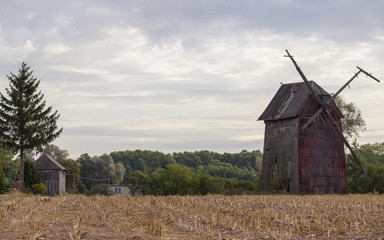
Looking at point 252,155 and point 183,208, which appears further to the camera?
point 252,155

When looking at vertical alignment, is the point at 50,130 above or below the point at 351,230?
above

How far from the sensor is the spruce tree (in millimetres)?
53156

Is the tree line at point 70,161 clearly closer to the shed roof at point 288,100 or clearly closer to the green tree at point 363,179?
the green tree at point 363,179

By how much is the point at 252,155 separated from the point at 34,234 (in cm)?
13281

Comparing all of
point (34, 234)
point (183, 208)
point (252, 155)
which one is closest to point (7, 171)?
point (252, 155)

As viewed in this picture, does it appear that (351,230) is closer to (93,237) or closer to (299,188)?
(93,237)

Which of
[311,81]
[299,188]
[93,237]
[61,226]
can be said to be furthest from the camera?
[311,81]

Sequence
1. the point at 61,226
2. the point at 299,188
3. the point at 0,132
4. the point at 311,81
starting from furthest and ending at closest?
the point at 0,132
the point at 311,81
the point at 299,188
the point at 61,226

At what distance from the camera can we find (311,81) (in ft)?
150

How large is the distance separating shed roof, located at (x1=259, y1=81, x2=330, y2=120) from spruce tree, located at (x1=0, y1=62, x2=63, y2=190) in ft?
75.9

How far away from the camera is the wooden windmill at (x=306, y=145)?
42156 millimetres

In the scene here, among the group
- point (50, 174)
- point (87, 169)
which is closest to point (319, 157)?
point (50, 174)

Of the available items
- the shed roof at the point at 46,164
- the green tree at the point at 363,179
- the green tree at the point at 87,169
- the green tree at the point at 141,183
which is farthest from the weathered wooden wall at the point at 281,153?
the green tree at the point at 87,169

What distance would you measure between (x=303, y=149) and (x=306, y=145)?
0.53 metres
